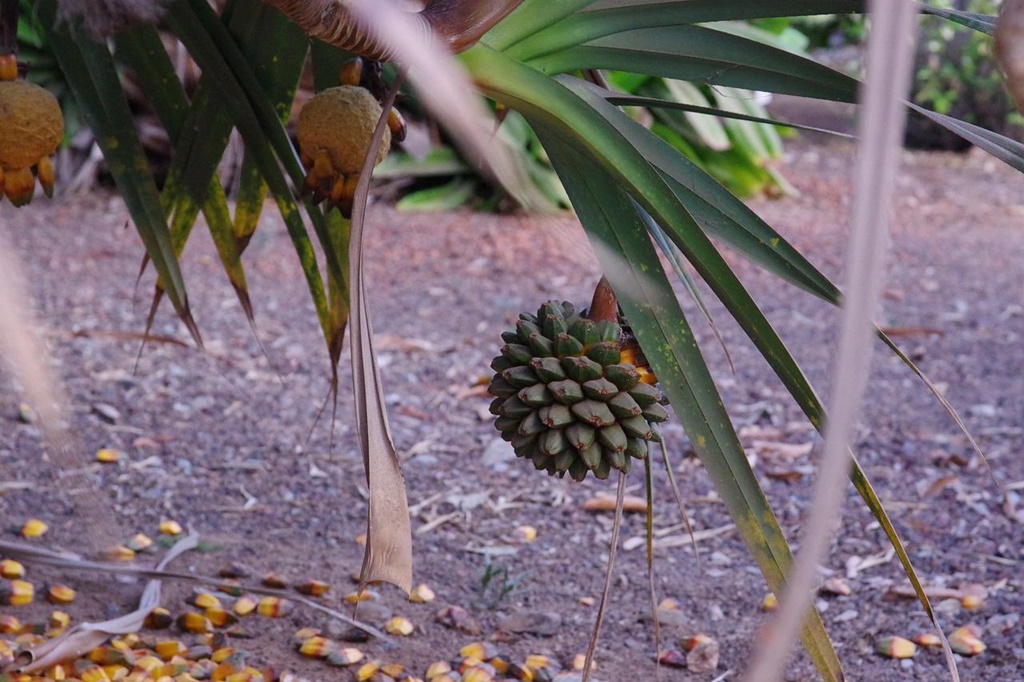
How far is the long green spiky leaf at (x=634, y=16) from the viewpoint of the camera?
74 centimetres

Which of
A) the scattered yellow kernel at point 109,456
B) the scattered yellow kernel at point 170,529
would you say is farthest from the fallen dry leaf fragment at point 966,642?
the scattered yellow kernel at point 109,456

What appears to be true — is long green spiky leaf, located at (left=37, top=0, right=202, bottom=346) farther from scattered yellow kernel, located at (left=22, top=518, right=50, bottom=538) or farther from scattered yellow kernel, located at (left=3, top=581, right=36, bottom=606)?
scattered yellow kernel, located at (left=22, top=518, right=50, bottom=538)

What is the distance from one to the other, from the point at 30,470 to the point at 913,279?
2.38 metres

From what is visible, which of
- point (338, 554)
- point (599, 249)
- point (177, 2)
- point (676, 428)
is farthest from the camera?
point (676, 428)

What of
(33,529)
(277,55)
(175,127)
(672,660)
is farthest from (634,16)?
(33,529)

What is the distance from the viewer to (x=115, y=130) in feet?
3.26

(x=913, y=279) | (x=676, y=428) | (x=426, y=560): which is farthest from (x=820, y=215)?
(x=426, y=560)

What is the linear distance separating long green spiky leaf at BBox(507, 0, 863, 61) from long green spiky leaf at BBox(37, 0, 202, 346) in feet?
1.29

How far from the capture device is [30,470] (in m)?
1.71

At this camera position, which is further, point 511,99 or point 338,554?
point 338,554

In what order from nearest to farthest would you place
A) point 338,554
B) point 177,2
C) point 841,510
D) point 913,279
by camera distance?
point 177,2 < point 338,554 < point 841,510 < point 913,279

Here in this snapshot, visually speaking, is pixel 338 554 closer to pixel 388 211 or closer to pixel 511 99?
pixel 511 99

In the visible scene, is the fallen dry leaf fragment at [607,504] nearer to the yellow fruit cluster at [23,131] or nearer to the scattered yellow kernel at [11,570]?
the scattered yellow kernel at [11,570]

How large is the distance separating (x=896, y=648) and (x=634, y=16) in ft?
2.71
